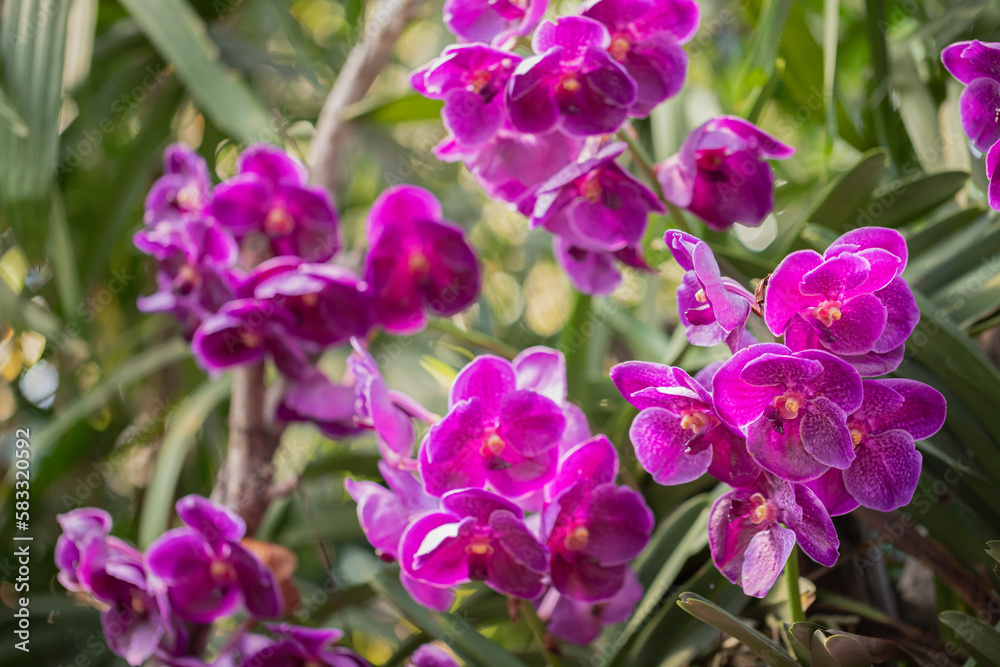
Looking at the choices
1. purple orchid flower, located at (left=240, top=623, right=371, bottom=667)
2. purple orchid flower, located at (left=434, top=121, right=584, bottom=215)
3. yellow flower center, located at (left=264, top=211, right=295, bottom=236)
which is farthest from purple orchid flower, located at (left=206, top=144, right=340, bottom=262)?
purple orchid flower, located at (left=240, top=623, right=371, bottom=667)

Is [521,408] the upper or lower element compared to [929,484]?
upper

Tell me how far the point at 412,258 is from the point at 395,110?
17 centimetres

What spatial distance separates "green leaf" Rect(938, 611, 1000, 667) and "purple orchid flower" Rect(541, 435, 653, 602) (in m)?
0.16

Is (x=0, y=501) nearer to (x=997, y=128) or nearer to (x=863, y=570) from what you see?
(x=863, y=570)

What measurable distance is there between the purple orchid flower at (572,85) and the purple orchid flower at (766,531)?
22cm

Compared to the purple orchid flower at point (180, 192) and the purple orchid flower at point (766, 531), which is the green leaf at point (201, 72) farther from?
the purple orchid flower at point (766, 531)

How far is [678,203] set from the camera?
470 millimetres

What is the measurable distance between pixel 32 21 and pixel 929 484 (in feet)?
2.81

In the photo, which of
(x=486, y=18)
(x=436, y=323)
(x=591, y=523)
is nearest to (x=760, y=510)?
(x=591, y=523)

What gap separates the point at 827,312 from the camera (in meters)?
0.33

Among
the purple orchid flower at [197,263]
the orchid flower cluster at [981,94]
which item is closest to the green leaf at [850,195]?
the orchid flower cluster at [981,94]

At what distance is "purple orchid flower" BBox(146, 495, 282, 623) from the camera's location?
56cm

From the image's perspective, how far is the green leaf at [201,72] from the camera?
27.5 inches

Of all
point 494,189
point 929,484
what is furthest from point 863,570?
point 494,189
